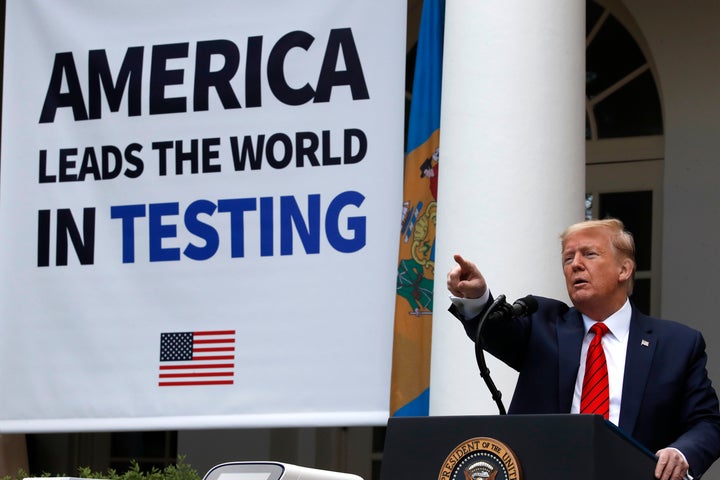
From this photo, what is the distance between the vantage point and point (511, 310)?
11.7ft

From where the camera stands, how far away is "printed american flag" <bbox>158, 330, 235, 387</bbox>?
6.96 meters

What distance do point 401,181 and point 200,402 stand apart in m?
1.51

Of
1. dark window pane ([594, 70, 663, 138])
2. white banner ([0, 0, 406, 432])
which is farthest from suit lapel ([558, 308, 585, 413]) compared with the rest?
dark window pane ([594, 70, 663, 138])

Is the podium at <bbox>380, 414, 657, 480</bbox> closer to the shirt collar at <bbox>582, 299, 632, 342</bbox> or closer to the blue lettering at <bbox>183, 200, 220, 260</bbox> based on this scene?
the shirt collar at <bbox>582, 299, 632, 342</bbox>

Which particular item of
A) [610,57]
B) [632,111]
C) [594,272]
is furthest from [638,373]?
[610,57]

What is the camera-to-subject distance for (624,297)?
13.2 ft

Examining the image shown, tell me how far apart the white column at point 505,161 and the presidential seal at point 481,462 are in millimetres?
2464

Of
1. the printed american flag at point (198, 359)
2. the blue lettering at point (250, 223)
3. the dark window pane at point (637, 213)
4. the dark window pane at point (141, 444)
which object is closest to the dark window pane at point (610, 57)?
the dark window pane at point (637, 213)

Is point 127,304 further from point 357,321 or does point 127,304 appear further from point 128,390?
point 357,321

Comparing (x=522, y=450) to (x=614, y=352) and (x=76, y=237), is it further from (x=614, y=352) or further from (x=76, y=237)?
(x=76, y=237)

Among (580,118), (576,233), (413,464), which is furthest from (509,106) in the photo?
(413,464)

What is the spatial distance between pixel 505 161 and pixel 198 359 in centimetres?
213

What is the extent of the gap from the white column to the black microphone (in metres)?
1.95

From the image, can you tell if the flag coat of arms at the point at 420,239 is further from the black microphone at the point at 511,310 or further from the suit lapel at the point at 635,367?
the black microphone at the point at 511,310
